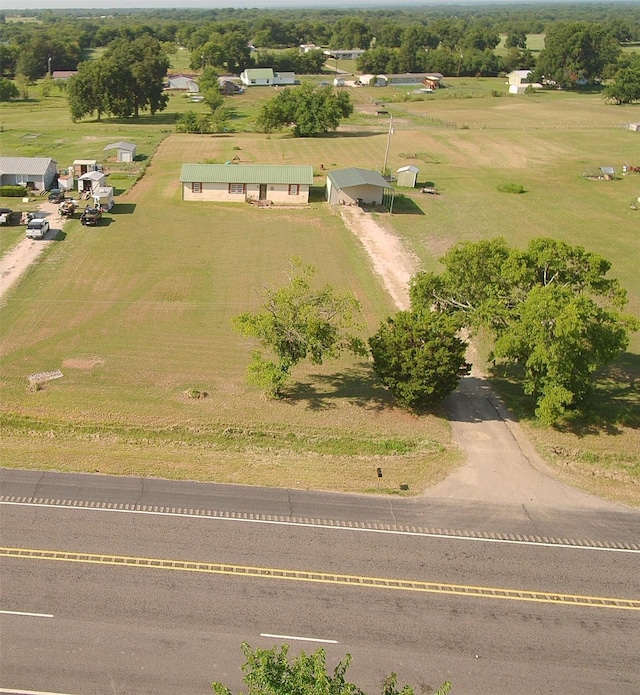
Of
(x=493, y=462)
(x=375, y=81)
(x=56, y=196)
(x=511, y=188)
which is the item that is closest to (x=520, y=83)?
(x=375, y=81)

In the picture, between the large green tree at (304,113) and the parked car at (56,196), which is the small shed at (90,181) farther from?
the large green tree at (304,113)

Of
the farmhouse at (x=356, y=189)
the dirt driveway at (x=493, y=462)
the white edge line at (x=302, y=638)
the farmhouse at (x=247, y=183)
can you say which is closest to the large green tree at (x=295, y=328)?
the dirt driveway at (x=493, y=462)

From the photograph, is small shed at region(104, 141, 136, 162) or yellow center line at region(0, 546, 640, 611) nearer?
yellow center line at region(0, 546, 640, 611)

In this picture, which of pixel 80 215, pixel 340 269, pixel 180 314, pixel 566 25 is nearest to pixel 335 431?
pixel 180 314

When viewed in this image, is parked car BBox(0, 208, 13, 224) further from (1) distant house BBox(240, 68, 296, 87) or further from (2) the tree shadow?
(1) distant house BBox(240, 68, 296, 87)

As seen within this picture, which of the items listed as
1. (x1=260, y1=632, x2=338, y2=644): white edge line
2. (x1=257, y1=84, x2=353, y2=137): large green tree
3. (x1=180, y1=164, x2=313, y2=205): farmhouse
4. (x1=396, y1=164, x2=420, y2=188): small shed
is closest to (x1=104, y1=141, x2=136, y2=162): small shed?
(x1=180, y1=164, x2=313, y2=205): farmhouse

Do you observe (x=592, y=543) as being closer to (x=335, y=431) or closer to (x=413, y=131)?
(x=335, y=431)
